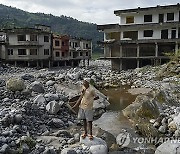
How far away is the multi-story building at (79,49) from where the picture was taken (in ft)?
263

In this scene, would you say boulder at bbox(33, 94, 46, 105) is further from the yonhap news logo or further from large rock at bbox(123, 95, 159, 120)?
the yonhap news logo

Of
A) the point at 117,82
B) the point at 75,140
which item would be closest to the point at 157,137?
the point at 75,140

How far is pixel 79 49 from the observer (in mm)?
82000

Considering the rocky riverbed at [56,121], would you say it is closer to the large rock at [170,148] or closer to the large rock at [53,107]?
the large rock at [53,107]

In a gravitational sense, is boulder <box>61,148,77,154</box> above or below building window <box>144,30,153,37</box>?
below

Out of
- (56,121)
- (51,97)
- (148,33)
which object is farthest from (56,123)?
(148,33)

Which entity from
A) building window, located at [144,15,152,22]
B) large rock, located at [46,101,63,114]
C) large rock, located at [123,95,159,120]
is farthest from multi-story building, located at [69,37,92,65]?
large rock, located at [46,101,63,114]

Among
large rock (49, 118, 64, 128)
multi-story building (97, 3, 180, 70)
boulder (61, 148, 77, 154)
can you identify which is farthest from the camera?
multi-story building (97, 3, 180, 70)

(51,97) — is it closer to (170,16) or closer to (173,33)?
(173,33)

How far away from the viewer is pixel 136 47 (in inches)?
2024

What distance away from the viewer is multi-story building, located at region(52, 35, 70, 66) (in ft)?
234

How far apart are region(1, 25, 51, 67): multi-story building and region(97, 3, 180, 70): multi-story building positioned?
16.4 metres

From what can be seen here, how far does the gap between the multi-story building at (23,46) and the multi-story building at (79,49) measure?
49.4 feet

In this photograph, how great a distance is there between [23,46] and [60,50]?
12.6 metres
